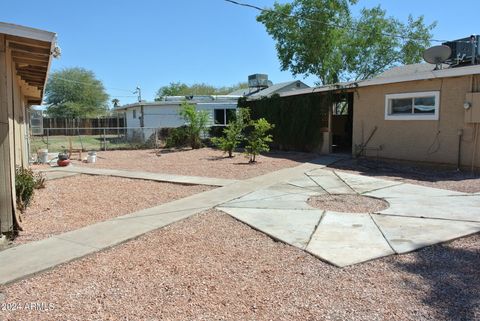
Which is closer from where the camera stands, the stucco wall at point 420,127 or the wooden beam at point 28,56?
the wooden beam at point 28,56

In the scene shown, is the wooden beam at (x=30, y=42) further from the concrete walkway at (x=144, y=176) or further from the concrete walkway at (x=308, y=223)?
the concrete walkway at (x=144, y=176)

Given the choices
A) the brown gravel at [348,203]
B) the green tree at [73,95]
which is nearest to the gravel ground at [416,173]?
the brown gravel at [348,203]

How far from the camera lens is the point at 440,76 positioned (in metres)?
10.6

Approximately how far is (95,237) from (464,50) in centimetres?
1247

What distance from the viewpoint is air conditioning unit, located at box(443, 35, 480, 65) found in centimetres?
1152

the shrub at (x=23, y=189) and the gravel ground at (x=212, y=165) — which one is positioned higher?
the shrub at (x=23, y=189)

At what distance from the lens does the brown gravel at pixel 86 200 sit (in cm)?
567

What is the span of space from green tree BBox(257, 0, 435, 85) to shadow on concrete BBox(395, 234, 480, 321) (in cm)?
2609

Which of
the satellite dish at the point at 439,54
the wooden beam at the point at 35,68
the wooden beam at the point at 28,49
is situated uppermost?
the satellite dish at the point at 439,54

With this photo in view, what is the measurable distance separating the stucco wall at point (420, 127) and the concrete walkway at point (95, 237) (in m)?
6.51

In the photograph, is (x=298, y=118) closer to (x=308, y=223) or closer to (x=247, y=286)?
(x=308, y=223)

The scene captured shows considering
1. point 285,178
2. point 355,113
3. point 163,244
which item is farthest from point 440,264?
point 355,113

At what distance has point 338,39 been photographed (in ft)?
102

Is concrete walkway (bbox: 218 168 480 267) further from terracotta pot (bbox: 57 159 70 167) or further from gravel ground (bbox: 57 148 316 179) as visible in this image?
terracotta pot (bbox: 57 159 70 167)
